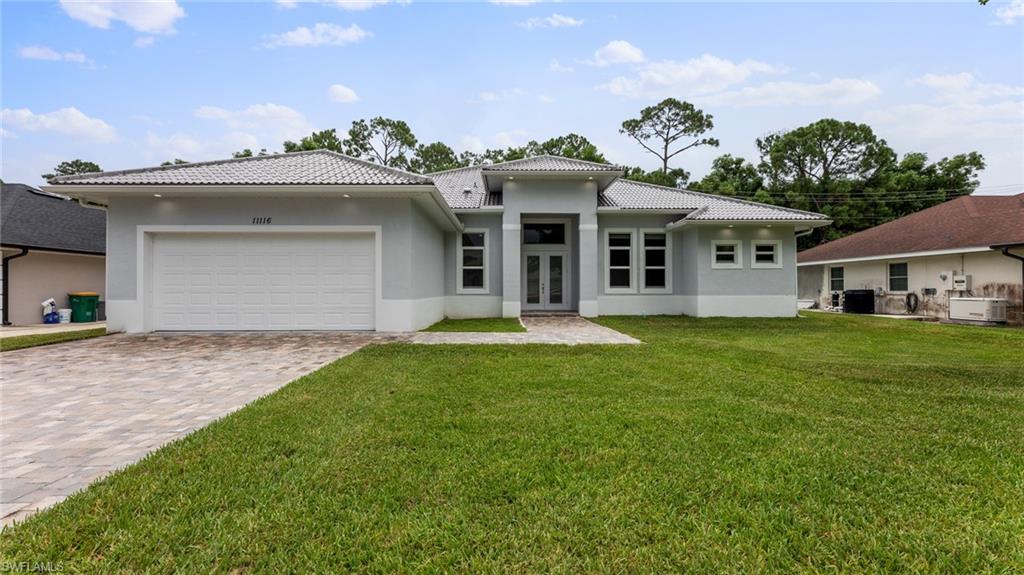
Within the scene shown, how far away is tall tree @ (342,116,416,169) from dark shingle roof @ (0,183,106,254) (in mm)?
19557

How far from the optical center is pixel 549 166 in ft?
45.9

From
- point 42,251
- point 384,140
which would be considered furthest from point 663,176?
point 42,251

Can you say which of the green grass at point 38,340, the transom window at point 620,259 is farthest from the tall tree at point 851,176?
the green grass at point 38,340

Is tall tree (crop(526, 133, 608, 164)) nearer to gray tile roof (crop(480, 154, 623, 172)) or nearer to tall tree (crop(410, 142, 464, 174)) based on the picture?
tall tree (crop(410, 142, 464, 174))

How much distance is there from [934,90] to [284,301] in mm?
29270

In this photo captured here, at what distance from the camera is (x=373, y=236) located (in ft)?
32.0

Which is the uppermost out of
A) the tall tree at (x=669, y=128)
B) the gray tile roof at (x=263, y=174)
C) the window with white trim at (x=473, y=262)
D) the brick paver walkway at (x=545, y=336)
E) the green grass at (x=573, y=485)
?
the tall tree at (x=669, y=128)

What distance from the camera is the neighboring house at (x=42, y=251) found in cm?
1254

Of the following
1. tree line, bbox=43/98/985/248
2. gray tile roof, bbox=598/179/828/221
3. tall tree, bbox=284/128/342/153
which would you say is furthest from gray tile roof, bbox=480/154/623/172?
tall tree, bbox=284/128/342/153

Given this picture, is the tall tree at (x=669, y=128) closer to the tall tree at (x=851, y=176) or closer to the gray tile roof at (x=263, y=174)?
the tall tree at (x=851, y=176)

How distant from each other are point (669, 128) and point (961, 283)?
23013 millimetres

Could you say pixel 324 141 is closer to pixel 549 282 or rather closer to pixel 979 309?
pixel 549 282

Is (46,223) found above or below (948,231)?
above

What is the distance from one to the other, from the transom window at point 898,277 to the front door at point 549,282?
533 inches
